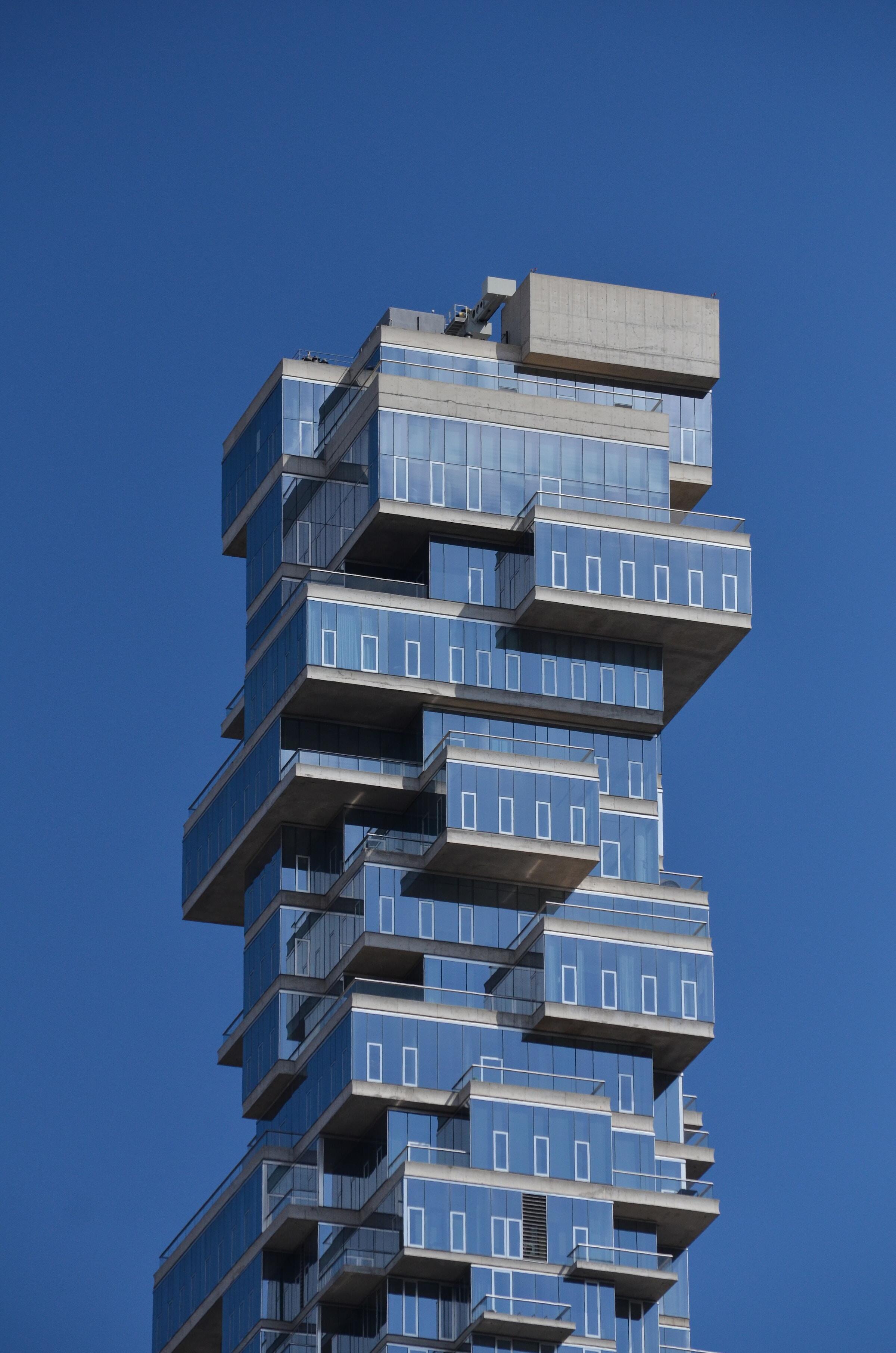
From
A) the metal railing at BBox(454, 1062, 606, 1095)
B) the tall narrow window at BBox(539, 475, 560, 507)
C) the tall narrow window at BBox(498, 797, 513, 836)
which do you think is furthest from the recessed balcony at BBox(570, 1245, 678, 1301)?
the tall narrow window at BBox(539, 475, 560, 507)

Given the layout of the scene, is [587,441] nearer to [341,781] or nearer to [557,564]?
[557,564]

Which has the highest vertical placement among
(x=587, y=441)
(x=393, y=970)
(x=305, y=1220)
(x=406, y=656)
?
(x=587, y=441)

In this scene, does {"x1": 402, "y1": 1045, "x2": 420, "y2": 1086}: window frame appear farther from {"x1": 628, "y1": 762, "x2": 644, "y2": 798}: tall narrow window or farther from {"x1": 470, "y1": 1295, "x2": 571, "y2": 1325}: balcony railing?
{"x1": 628, "y1": 762, "x2": 644, "y2": 798}: tall narrow window

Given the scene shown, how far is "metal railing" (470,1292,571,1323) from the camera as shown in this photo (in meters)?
151

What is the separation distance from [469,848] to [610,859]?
8242 mm

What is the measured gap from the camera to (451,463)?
16775 cm

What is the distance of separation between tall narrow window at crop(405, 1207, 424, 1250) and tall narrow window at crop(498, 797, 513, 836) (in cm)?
1815

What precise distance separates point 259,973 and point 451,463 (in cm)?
2455

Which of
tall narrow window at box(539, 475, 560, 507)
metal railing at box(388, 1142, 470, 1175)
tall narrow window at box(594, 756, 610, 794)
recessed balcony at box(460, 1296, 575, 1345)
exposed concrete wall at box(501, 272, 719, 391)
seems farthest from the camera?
exposed concrete wall at box(501, 272, 719, 391)

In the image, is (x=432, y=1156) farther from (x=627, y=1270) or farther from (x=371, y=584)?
(x=371, y=584)

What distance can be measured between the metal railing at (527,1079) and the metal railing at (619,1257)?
6.92 metres

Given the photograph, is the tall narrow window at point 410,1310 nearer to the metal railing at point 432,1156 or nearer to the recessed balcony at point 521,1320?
the recessed balcony at point 521,1320

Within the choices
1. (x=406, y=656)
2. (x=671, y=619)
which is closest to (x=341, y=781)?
(x=406, y=656)

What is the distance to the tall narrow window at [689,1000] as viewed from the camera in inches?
6329
